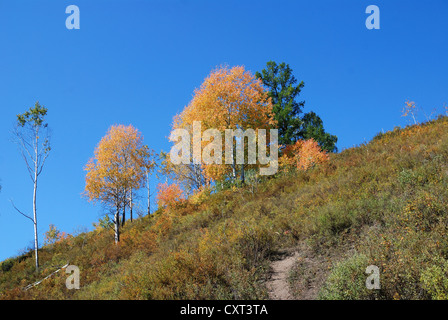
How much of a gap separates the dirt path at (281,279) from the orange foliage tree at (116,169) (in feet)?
61.4

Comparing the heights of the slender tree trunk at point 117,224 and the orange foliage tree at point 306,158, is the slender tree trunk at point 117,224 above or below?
below

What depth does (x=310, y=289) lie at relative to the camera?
7.16m

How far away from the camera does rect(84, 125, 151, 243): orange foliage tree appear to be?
25438mm

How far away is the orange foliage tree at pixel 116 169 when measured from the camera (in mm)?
25438

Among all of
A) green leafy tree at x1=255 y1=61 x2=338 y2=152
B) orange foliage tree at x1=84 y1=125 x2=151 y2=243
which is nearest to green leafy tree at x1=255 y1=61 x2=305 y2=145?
green leafy tree at x1=255 y1=61 x2=338 y2=152

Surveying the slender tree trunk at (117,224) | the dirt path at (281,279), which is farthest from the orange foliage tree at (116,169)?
the dirt path at (281,279)

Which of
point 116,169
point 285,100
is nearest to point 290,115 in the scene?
point 285,100

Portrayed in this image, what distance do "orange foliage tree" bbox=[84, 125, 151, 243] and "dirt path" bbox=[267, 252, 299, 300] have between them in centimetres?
1872

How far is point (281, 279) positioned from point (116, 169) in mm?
20921

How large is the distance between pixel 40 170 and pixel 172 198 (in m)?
10.4

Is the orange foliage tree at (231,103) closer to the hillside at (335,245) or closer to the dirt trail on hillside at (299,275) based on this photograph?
the hillside at (335,245)

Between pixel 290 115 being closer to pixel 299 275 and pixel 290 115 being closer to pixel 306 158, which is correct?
pixel 306 158
